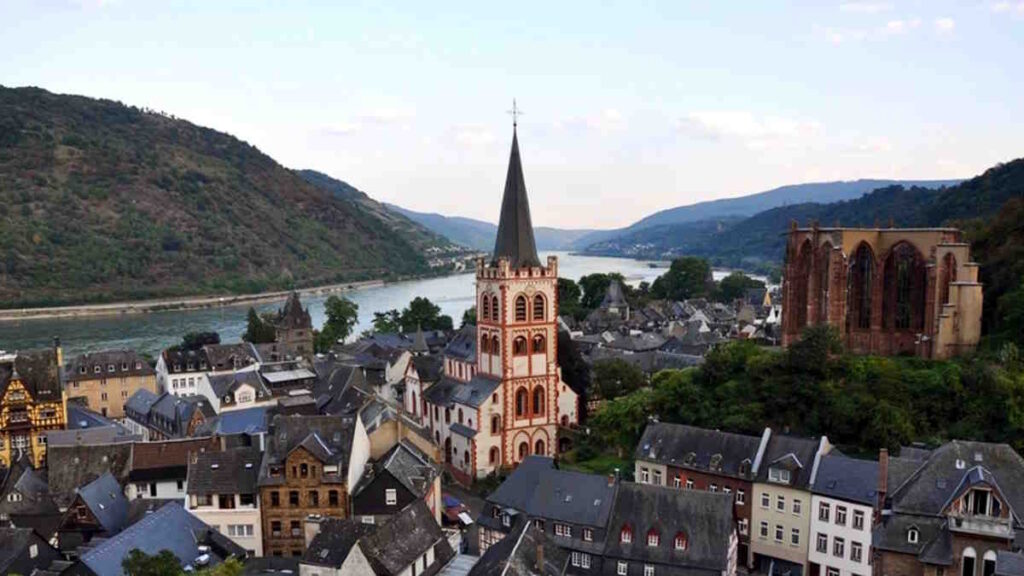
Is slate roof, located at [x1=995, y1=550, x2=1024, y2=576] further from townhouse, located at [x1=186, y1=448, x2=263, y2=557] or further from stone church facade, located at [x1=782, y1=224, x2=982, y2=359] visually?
townhouse, located at [x1=186, y1=448, x2=263, y2=557]

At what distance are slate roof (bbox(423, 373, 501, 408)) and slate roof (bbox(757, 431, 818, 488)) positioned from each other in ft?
67.7

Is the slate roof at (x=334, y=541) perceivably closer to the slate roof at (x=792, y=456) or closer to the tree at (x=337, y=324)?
the slate roof at (x=792, y=456)

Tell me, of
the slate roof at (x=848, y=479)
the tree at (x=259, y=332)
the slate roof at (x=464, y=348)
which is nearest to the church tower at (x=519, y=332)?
the slate roof at (x=464, y=348)

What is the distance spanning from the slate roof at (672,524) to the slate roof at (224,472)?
17950 mm

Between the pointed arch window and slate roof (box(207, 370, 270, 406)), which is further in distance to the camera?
slate roof (box(207, 370, 270, 406))

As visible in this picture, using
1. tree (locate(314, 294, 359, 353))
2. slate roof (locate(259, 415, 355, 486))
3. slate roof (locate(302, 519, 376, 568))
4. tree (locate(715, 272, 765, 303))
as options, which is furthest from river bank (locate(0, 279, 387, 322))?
slate roof (locate(302, 519, 376, 568))

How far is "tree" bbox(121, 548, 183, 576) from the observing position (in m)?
27.8

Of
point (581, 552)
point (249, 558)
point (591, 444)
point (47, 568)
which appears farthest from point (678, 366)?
point (47, 568)

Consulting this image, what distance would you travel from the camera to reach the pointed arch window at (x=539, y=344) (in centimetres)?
5694

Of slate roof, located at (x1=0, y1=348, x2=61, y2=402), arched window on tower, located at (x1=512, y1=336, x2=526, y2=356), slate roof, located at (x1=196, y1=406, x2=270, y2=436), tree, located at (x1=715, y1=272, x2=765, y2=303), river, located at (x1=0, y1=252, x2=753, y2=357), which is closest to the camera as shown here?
slate roof, located at (x1=0, y1=348, x2=61, y2=402)

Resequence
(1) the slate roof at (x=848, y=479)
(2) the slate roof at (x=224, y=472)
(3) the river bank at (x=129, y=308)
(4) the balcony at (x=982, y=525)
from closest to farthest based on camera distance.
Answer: (4) the balcony at (x=982, y=525), (1) the slate roof at (x=848, y=479), (2) the slate roof at (x=224, y=472), (3) the river bank at (x=129, y=308)

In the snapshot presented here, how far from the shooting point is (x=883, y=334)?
5609cm

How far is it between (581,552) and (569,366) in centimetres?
2992

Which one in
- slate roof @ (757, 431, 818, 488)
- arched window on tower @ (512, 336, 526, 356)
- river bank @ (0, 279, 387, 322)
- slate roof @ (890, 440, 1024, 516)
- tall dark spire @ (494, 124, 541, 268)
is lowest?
river bank @ (0, 279, 387, 322)
